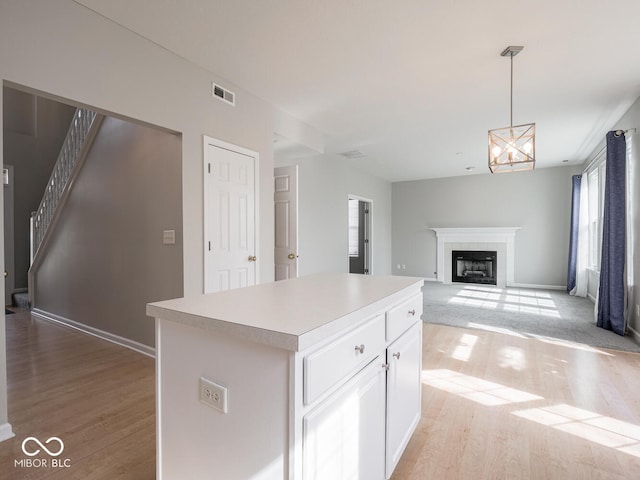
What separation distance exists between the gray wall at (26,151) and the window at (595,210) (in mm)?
9789

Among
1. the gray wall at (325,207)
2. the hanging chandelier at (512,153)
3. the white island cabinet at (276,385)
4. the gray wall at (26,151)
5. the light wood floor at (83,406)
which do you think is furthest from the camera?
the gray wall at (26,151)

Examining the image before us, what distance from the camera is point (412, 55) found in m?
2.83

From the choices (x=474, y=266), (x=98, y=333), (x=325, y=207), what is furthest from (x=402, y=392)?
(x=474, y=266)

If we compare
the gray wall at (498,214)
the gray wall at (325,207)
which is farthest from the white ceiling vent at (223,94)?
the gray wall at (498,214)

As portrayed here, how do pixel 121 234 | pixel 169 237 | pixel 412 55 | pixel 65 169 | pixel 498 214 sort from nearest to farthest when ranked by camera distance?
pixel 412 55, pixel 169 237, pixel 121 234, pixel 65 169, pixel 498 214

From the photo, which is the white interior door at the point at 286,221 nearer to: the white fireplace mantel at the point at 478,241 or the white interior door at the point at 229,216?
the white interior door at the point at 229,216

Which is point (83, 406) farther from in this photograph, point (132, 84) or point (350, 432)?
point (132, 84)

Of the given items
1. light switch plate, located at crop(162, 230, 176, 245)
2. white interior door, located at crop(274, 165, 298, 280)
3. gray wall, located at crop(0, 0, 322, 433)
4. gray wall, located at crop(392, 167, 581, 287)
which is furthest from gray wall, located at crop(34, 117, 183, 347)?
gray wall, located at crop(392, 167, 581, 287)

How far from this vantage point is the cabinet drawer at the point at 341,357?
930 mm

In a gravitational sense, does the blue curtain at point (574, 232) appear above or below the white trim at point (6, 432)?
above

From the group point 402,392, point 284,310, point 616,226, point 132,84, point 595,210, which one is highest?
point 132,84

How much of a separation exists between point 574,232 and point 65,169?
874 centimetres

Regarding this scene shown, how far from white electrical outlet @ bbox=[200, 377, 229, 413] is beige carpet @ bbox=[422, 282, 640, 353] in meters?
3.95

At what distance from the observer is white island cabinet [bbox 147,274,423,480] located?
92 cm
